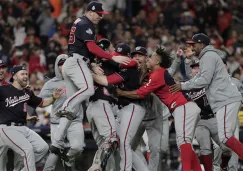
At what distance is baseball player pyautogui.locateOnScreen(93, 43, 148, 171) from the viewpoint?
1224 cm

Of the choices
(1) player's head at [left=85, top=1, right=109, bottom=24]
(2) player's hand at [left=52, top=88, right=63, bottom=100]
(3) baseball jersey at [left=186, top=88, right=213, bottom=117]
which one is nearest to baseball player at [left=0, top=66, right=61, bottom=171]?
(2) player's hand at [left=52, top=88, right=63, bottom=100]

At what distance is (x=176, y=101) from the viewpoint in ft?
40.6

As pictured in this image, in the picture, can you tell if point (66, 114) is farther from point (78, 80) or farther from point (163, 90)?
point (163, 90)

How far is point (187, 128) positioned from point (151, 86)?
2.69ft

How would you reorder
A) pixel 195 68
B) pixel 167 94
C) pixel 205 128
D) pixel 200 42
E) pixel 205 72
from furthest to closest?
pixel 195 68
pixel 205 128
pixel 200 42
pixel 167 94
pixel 205 72

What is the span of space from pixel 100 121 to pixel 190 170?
60.6 inches

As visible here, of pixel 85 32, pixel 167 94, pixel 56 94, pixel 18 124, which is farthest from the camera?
pixel 56 94

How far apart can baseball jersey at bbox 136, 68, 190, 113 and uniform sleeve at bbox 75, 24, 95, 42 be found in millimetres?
1064

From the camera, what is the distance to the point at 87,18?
1245cm

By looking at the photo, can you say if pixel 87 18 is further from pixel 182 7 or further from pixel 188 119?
pixel 182 7

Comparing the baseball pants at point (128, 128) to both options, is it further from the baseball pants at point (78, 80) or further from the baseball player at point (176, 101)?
the baseball pants at point (78, 80)

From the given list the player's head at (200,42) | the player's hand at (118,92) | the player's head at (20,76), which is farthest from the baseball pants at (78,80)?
the player's head at (200,42)

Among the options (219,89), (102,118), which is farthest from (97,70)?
(219,89)

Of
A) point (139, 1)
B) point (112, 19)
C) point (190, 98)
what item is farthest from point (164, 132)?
point (139, 1)
